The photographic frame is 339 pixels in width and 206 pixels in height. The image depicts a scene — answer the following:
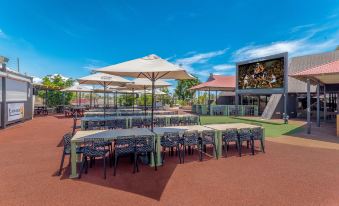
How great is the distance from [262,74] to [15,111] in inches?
789

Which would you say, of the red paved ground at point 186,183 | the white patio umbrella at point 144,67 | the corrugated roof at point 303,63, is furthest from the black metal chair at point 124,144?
the corrugated roof at point 303,63

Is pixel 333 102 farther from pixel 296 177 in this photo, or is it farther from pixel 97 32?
pixel 97 32

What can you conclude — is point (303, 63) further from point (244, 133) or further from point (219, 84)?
point (244, 133)

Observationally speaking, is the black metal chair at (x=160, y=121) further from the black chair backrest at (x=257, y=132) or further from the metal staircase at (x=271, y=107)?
the metal staircase at (x=271, y=107)

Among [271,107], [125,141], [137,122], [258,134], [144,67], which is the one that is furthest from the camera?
[271,107]

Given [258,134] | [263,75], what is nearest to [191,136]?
[258,134]

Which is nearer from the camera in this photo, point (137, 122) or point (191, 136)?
point (191, 136)

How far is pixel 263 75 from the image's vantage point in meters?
18.3

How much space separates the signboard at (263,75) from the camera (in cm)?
1697

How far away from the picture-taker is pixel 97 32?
25094mm

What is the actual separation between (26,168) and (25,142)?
3.46 m

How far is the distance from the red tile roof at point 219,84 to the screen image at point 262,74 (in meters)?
3.09

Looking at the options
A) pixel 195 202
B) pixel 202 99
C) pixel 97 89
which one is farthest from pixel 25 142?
pixel 202 99

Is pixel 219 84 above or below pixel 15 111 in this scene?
above
